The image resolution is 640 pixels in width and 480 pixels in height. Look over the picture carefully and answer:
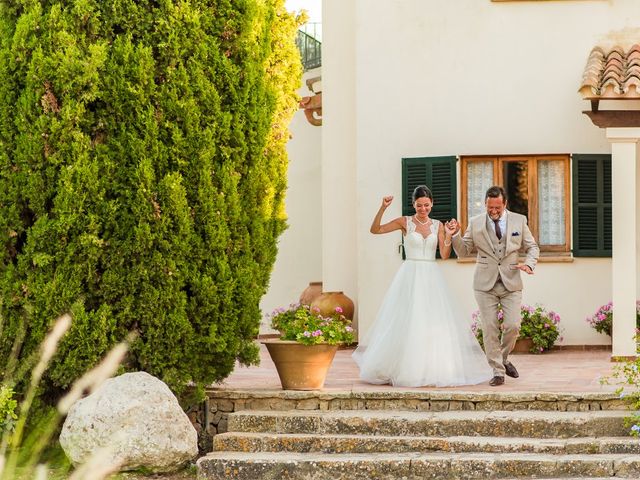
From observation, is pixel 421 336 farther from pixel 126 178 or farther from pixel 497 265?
pixel 126 178

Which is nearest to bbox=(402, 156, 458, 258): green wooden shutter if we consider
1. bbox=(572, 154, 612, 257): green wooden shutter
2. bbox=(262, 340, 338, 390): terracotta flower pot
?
bbox=(572, 154, 612, 257): green wooden shutter

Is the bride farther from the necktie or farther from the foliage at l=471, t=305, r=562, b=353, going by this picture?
the foliage at l=471, t=305, r=562, b=353

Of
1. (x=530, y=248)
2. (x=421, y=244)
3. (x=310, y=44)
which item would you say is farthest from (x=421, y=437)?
(x=310, y=44)

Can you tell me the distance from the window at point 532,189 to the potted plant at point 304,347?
551 centimetres

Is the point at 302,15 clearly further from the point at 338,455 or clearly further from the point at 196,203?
the point at 338,455

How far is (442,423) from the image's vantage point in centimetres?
1002

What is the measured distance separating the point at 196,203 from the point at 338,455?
7.86ft

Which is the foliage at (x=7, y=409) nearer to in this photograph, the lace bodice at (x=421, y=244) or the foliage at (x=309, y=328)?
the foliage at (x=309, y=328)

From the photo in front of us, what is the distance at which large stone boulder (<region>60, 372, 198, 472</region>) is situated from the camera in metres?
9.51

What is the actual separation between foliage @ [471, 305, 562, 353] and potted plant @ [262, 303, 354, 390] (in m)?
4.91

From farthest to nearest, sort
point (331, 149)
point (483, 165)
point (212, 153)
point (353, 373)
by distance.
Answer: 1. point (331, 149)
2. point (483, 165)
3. point (353, 373)
4. point (212, 153)

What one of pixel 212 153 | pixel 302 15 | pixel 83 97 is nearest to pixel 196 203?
pixel 212 153

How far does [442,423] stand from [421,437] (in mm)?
259

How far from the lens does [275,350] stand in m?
10.9
